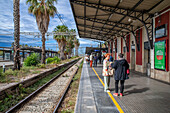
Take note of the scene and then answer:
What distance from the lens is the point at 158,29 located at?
9.61m

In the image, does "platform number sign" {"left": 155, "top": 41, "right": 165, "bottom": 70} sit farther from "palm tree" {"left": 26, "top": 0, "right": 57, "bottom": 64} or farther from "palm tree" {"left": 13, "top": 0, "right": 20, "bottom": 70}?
"palm tree" {"left": 26, "top": 0, "right": 57, "bottom": 64}

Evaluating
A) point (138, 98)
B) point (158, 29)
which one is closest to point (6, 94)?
point (138, 98)

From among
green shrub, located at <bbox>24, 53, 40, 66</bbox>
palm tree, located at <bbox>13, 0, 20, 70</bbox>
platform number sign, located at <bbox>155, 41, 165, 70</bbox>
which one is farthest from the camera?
green shrub, located at <bbox>24, 53, 40, 66</bbox>

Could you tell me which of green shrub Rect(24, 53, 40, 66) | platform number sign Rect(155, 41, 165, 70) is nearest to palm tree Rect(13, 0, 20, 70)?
green shrub Rect(24, 53, 40, 66)

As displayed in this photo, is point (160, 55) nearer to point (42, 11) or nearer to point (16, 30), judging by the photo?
point (16, 30)

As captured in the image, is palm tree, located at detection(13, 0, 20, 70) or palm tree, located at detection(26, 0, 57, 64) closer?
palm tree, located at detection(13, 0, 20, 70)

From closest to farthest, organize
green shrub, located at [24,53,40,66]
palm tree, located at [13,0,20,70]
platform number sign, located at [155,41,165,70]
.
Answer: platform number sign, located at [155,41,165,70] → palm tree, located at [13,0,20,70] → green shrub, located at [24,53,40,66]

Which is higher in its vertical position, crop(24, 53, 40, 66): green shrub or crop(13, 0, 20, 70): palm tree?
crop(13, 0, 20, 70): palm tree

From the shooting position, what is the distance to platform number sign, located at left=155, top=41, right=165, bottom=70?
8.97m

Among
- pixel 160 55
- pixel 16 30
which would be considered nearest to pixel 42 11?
pixel 16 30

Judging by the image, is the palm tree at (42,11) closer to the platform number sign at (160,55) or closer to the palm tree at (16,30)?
the palm tree at (16,30)

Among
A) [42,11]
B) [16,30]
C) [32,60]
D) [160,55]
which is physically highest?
[42,11]

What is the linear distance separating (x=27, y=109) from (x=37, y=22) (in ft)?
51.7

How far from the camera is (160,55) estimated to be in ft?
30.7
